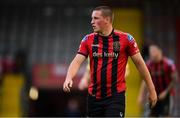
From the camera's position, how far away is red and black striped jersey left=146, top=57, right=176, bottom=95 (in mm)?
10508

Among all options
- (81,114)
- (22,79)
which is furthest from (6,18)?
(81,114)

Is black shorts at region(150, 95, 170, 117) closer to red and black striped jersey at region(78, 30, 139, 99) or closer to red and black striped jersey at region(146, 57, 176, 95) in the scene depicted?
red and black striped jersey at region(146, 57, 176, 95)

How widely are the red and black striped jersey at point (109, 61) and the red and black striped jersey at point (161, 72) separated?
3441 mm

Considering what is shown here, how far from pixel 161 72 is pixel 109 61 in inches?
144

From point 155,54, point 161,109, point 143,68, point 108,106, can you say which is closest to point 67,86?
point 108,106

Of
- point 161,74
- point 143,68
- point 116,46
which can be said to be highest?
point 116,46

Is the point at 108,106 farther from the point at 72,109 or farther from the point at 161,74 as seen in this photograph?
the point at 72,109

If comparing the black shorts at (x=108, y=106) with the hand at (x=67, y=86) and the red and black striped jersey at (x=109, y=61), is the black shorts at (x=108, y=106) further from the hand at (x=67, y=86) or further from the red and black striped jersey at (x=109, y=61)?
the hand at (x=67, y=86)

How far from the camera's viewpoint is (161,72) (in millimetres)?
10547

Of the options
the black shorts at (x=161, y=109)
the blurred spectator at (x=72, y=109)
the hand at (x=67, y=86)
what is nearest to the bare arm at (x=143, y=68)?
the hand at (x=67, y=86)

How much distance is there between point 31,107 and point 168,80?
7572 mm

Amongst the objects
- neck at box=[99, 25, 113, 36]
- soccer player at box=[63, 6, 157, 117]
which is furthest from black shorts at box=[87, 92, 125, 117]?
neck at box=[99, 25, 113, 36]

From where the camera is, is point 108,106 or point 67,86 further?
point 108,106

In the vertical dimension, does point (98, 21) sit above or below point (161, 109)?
above
